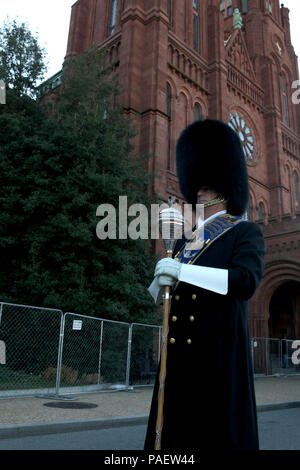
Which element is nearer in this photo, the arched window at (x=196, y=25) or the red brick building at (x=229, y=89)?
the red brick building at (x=229, y=89)

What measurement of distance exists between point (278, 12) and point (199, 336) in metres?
43.6

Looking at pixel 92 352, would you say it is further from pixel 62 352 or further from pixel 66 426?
pixel 66 426

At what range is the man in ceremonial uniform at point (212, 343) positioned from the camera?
1.98 m

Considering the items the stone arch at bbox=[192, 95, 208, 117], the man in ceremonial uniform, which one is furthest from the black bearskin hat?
the stone arch at bbox=[192, 95, 208, 117]

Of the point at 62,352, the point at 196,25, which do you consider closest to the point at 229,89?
the point at 196,25

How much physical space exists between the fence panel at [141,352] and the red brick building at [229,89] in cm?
801

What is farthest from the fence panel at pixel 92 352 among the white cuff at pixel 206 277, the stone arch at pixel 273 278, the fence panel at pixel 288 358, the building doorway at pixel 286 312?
the building doorway at pixel 286 312

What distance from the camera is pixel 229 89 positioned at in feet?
93.7

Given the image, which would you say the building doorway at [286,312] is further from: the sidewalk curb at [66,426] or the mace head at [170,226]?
the mace head at [170,226]

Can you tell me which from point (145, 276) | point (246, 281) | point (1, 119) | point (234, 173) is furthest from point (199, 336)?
point (1, 119)

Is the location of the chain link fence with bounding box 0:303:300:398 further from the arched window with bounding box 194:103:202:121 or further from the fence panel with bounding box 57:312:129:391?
the arched window with bounding box 194:103:202:121

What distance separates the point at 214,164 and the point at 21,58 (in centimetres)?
1472

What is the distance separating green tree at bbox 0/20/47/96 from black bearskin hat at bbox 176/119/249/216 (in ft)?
44.1

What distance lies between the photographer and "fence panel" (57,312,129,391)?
10.3m
